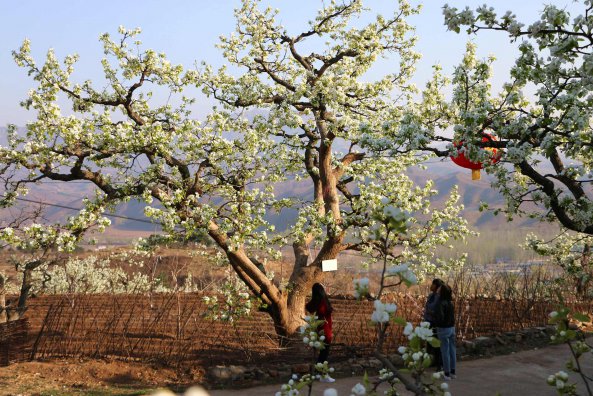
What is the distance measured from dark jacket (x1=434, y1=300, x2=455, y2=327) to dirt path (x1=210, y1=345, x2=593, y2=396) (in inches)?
38.8

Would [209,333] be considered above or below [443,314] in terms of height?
below

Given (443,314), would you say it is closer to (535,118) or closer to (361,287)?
(535,118)

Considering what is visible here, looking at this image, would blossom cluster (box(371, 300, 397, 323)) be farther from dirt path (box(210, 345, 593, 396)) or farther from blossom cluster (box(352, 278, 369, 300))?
dirt path (box(210, 345, 593, 396))

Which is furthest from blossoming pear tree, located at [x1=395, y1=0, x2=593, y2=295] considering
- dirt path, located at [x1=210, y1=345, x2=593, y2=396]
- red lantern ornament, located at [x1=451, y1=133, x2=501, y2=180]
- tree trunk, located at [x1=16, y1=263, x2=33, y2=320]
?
tree trunk, located at [x1=16, y1=263, x2=33, y2=320]

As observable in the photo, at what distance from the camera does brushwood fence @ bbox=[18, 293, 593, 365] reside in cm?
1097

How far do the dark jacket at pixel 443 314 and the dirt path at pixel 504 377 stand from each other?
99 cm

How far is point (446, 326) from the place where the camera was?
9555mm

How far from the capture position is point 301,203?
12883 mm

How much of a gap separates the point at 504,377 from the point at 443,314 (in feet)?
5.93

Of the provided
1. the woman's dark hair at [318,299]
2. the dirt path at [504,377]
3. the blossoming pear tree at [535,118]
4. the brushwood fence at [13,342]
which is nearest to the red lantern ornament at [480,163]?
the blossoming pear tree at [535,118]

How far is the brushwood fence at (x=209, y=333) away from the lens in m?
11.0

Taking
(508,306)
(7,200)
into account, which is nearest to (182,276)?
(508,306)

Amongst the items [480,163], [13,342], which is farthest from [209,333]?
[480,163]

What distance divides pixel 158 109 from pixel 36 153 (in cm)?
259
